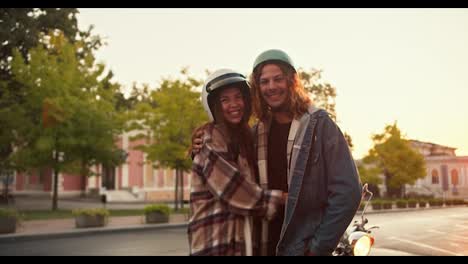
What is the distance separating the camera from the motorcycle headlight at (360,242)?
3395 mm

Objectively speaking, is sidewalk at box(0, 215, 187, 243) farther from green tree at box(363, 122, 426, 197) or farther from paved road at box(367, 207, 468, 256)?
paved road at box(367, 207, 468, 256)

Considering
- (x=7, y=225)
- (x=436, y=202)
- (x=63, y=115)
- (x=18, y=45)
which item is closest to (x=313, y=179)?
(x=436, y=202)

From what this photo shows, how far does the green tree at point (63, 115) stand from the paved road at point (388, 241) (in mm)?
8838

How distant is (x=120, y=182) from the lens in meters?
34.3

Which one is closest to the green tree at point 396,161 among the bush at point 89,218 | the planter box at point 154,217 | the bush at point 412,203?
the bush at point 412,203

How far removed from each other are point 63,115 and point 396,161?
44.7 feet

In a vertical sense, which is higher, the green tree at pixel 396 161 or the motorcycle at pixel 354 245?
the green tree at pixel 396 161

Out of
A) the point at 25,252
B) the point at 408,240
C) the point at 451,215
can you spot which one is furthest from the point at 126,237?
the point at 451,215

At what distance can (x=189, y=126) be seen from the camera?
21938 millimetres

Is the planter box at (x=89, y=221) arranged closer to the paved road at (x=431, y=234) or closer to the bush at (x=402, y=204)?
the bush at (x=402, y=204)

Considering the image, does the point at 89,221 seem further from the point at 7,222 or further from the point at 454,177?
the point at 454,177

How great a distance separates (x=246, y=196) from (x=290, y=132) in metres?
0.34

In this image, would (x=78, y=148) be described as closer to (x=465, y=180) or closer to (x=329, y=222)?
(x=465, y=180)

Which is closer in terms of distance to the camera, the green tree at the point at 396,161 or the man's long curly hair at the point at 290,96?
the man's long curly hair at the point at 290,96
